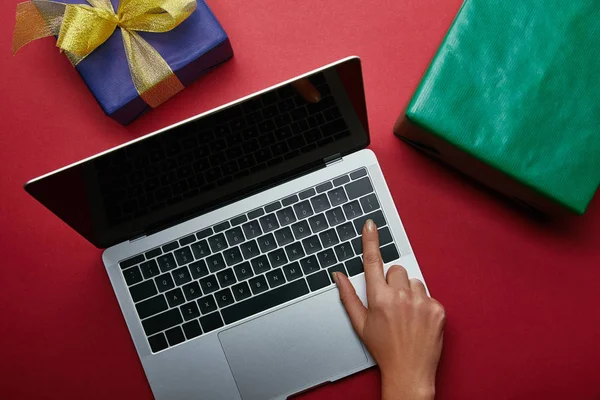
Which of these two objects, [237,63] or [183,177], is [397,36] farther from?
[183,177]

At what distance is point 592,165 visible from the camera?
0.69 meters

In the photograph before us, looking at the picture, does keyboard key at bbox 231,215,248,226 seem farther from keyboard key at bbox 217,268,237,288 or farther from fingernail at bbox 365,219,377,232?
fingernail at bbox 365,219,377,232

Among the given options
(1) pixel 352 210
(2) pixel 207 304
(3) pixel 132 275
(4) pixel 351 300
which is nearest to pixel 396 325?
(4) pixel 351 300

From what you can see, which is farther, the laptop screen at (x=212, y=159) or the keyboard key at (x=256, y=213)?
the keyboard key at (x=256, y=213)

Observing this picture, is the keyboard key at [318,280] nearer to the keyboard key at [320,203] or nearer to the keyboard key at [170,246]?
the keyboard key at [320,203]

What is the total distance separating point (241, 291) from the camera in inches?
30.0

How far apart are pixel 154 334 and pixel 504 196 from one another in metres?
0.57

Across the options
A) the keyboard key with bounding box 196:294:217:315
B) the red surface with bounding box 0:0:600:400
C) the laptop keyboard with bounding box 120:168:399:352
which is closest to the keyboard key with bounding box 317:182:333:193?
the laptop keyboard with bounding box 120:168:399:352

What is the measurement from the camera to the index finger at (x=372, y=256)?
0.74 metres

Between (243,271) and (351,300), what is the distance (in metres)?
0.16

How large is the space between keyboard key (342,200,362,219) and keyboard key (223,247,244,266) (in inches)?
6.7

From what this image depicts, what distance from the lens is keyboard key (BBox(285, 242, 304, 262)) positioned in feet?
2.49

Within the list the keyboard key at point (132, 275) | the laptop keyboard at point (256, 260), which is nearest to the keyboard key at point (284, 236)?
the laptop keyboard at point (256, 260)

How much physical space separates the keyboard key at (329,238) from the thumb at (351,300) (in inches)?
1.7
